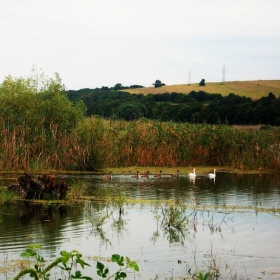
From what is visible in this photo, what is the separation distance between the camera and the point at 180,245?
13852 mm

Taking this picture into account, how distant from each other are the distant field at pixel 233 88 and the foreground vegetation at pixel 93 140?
6333 cm

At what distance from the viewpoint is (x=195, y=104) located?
8000 centimetres

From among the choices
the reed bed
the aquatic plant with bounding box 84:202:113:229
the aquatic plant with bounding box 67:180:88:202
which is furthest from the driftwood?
the reed bed

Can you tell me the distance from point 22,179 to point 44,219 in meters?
2.99

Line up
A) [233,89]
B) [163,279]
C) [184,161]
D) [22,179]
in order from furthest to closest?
[233,89] → [184,161] → [22,179] → [163,279]

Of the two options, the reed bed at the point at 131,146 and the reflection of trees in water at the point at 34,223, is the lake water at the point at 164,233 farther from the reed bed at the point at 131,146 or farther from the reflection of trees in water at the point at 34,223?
the reed bed at the point at 131,146

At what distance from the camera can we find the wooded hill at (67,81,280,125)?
6706 cm

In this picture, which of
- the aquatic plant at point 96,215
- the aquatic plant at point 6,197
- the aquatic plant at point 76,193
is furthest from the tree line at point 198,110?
the aquatic plant at point 96,215

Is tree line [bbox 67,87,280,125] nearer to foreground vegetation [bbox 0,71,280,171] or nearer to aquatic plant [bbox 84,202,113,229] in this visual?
foreground vegetation [bbox 0,71,280,171]

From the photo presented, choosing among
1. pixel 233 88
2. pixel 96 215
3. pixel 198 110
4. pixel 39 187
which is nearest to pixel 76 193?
pixel 39 187

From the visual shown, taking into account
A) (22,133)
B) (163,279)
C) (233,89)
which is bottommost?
(163,279)

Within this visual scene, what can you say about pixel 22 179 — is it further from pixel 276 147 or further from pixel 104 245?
pixel 276 147

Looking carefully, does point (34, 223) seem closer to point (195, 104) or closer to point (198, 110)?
point (198, 110)

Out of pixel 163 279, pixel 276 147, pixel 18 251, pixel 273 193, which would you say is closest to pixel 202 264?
pixel 163 279
